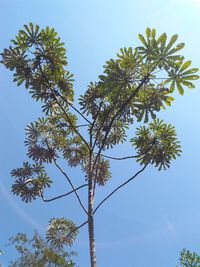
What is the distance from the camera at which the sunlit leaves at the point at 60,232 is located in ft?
49.4

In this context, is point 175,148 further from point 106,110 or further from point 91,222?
point 91,222

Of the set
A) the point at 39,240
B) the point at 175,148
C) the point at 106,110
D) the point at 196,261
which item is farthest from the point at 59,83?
the point at 39,240

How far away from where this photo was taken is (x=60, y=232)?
15266 mm

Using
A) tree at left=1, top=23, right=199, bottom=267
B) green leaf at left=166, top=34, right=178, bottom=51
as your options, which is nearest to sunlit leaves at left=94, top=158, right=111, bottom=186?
tree at left=1, top=23, right=199, bottom=267

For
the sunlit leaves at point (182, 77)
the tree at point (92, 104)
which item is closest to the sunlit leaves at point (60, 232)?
the tree at point (92, 104)

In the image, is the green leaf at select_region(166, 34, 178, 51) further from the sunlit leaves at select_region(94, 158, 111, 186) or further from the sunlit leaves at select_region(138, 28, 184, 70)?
the sunlit leaves at select_region(94, 158, 111, 186)

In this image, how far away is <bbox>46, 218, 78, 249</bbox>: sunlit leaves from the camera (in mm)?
15062

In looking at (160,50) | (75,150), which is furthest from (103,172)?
(160,50)

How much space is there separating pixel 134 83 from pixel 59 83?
12.1ft

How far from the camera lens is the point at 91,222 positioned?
39.2 ft

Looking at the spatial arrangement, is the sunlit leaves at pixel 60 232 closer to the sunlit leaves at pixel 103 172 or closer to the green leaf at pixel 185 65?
the sunlit leaves at pixel 103 172

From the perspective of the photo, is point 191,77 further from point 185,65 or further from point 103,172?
point 103,172

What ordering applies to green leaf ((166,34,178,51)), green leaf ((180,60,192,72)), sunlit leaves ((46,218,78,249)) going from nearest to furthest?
1. green leaf ((166,34,178,51))
2. green leaf ((180,60,192,72))
3. sunlit leaves ((46,218,78,249))

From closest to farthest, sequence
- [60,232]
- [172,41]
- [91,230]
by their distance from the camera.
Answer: [172,41] → [91,230] → [60,232]
